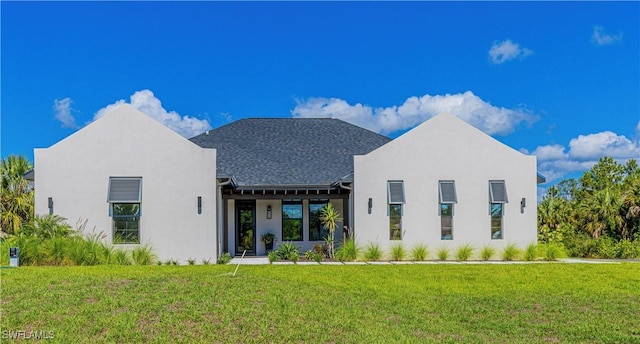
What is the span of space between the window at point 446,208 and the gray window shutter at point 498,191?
1.50 m

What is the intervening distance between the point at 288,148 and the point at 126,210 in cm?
921

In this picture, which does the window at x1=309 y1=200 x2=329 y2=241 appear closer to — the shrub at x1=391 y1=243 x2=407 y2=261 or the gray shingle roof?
the gray shingle roof

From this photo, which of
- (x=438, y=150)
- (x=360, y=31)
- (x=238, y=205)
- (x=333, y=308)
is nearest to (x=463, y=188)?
(x=438, y=150)

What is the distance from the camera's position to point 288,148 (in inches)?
1052

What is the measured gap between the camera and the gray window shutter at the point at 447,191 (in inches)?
855

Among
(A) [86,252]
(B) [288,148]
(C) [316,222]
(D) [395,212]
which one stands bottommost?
(A) [86,252]

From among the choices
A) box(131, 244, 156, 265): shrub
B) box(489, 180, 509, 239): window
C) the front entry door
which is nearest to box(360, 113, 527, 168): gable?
box(489, 180, 509, 239): window

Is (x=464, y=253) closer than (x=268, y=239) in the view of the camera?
Yes

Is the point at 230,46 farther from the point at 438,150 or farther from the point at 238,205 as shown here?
the point at 438,150

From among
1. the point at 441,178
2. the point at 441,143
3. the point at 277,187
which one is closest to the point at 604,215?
the point at 441,178

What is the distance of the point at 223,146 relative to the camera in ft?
87.5

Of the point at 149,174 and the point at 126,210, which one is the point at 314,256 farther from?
the point at 126,210

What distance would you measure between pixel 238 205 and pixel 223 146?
374 centimetres

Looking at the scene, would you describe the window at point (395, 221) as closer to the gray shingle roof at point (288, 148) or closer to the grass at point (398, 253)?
the grass at point (398, 253)
